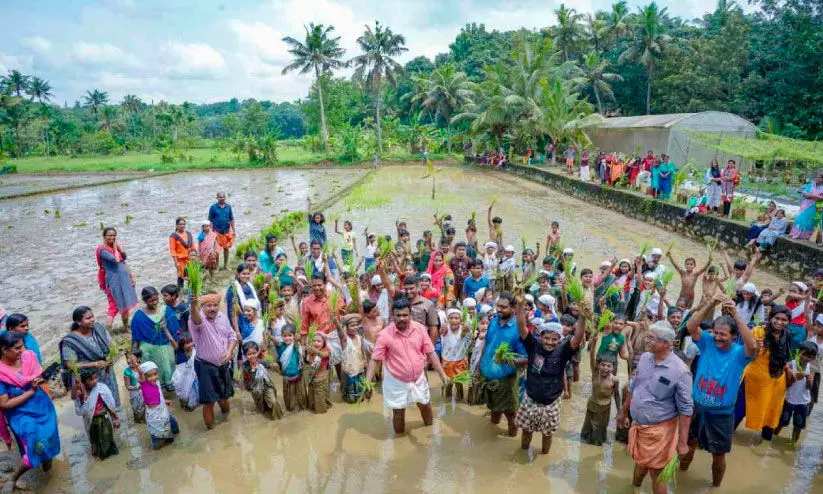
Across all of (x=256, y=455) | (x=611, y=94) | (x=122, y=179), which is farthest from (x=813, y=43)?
(x=122, y=179)

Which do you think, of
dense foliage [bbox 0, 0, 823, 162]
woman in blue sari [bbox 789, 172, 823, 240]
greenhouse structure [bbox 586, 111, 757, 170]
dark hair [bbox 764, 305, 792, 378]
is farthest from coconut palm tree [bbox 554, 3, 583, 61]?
dark hair [bbox 764, 305, 792, 378]

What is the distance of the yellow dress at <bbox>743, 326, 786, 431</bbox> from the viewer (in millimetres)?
4305

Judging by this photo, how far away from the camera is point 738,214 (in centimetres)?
1187

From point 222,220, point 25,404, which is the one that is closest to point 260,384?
point 25,404

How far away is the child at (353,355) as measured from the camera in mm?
5137

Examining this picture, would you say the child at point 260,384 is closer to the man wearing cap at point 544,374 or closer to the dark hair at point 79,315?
the dark hair at point 79,315

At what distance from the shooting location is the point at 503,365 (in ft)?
14.9

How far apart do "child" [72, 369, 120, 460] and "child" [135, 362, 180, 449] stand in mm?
284

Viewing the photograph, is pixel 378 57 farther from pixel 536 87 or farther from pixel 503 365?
→ pixel 503 365

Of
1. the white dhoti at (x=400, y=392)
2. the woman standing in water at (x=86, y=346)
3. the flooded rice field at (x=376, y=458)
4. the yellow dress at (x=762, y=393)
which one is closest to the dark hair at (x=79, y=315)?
the woman standing in water at (x=86, y=346)

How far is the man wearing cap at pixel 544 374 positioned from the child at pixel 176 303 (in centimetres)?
333

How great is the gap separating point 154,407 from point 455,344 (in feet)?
9.45

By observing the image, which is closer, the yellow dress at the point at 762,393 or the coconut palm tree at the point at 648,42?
the yellow dress at the point at 762,393

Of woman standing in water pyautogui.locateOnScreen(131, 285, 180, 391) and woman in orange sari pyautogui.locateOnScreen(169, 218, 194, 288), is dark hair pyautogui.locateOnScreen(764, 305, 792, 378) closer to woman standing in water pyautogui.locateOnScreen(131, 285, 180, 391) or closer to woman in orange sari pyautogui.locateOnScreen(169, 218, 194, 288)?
woman standing in water pyautogui.locateOnScreen(131, 285, 180, 391)
